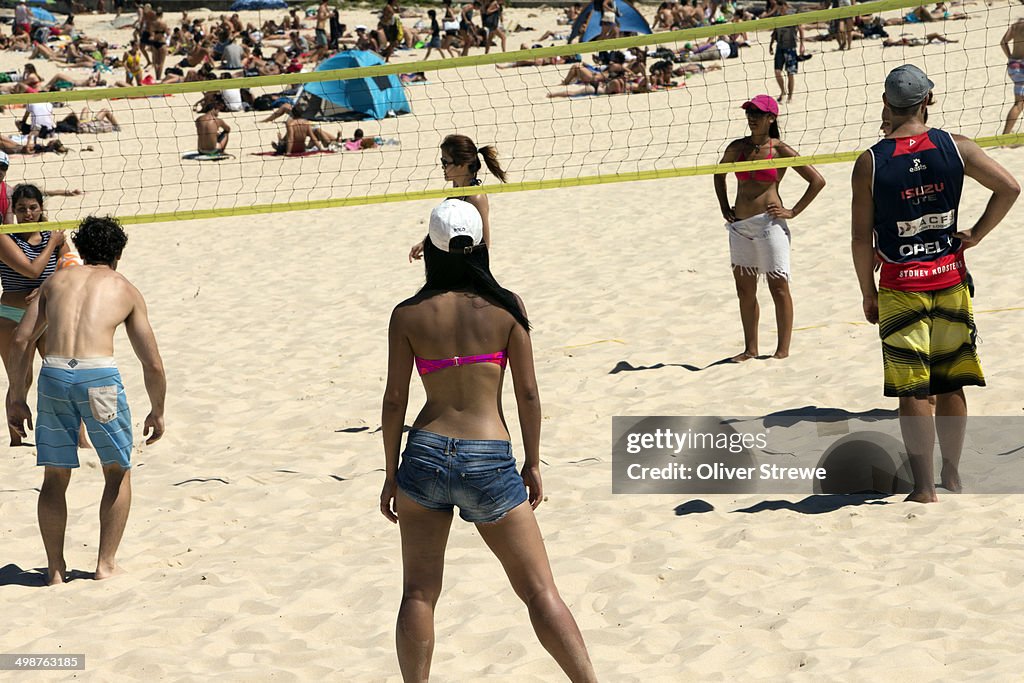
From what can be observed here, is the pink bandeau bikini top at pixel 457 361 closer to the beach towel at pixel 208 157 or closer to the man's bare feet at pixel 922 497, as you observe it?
the man's bare feet at pixel 922 497

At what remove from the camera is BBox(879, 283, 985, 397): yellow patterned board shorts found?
4371 millimetres

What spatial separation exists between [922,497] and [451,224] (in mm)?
2424

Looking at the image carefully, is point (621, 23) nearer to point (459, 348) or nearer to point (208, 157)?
point (208, 157)

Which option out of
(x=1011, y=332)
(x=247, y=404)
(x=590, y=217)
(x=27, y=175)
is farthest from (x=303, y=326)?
(x=27, y=175)

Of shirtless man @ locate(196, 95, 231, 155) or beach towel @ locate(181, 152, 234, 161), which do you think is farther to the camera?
beach towel @ locate(181, 152, 234, 161)

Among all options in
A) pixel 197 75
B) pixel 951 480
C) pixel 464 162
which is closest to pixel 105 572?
pixel 464 162

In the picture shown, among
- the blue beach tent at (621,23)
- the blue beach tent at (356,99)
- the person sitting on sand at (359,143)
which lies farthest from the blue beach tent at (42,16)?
the person sitting on sand at (359,143)

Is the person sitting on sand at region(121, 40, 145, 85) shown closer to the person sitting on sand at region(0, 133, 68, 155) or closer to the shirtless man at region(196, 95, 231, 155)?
the person sitting on sand at region(0, 133, 68, 155)

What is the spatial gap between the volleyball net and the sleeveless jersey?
17.8 ft

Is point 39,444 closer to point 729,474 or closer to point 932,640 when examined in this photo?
point 729,474

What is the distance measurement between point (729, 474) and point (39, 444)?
2.72 m

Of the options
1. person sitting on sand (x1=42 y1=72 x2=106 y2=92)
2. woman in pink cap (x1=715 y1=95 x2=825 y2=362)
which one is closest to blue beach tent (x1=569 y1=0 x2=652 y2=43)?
person sitting on sand (x1=42 y1=72 x2=106 y2=92)

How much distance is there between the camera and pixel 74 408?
4.42m

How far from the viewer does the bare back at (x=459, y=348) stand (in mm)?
3062
